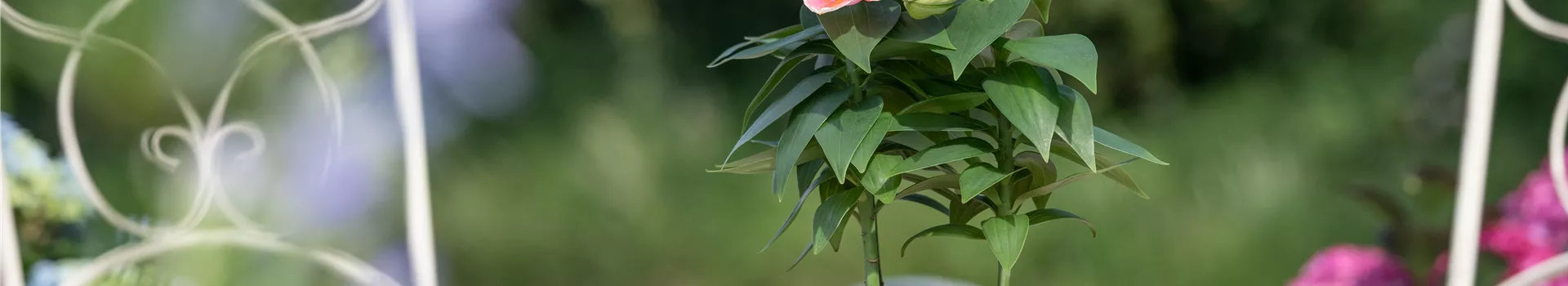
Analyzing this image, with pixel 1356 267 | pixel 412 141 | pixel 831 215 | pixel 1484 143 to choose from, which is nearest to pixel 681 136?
pixel 412 141

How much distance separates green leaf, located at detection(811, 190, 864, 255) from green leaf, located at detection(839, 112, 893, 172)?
0.04 meters

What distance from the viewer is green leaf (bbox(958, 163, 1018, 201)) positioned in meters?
0.51

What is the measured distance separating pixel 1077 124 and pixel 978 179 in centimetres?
7

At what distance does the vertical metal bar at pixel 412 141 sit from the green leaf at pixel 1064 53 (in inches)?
28.5

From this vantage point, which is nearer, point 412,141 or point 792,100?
point 792,100

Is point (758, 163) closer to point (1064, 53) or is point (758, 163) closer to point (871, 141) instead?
point (871, 141)

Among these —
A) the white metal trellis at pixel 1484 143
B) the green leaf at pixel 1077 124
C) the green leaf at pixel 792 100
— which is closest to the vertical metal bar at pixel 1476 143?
the white metal trellis at pixel 1484 143

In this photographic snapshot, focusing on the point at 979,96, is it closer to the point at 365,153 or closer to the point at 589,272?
the point at 589,272

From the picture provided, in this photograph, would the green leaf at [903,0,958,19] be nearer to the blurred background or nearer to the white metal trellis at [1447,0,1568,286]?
the blurred background

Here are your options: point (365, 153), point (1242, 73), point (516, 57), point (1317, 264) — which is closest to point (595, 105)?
point (516, 57)

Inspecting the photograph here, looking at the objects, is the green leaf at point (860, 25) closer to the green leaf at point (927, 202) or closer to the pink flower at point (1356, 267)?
the green leaf at point (927, 202)

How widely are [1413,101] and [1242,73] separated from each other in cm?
19

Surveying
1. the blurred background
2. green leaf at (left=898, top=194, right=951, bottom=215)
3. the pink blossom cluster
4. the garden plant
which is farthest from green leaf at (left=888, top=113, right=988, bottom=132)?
the pink blossom cluster

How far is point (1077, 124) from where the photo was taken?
0.49 m
